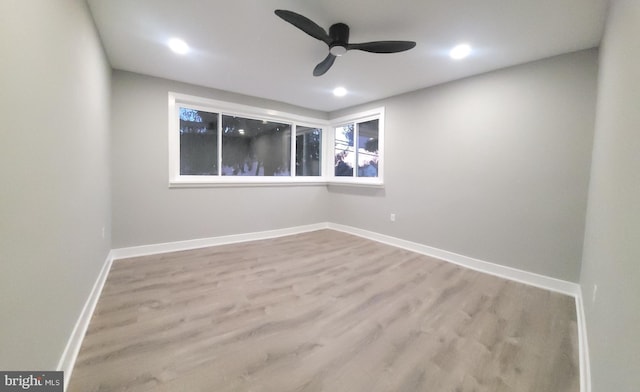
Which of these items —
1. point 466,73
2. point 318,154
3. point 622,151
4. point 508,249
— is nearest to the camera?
point 622,151

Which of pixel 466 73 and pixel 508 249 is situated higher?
pixel 466 73

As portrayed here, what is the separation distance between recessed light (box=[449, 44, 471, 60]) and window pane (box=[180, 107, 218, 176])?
10.8 ft

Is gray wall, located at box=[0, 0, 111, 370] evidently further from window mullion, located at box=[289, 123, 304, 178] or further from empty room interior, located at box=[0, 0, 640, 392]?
window mullion, located at box=[289, 123, 304, 178]

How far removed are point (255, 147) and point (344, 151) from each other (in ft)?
5.73

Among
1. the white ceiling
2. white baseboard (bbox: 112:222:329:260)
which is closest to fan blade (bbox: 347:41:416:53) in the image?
the white ceiling

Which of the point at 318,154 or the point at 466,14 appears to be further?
the point at 318,154

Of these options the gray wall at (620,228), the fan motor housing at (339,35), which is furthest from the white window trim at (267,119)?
the gray wall at (620,228)

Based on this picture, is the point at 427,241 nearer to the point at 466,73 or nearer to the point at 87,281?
the point at 466,73

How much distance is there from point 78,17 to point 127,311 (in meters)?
2.15

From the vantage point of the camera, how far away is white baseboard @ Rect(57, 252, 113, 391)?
4.44 ft

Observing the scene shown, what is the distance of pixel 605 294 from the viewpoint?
4.11 feet

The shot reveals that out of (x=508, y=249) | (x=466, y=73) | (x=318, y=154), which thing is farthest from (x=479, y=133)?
(x=318, y=154)

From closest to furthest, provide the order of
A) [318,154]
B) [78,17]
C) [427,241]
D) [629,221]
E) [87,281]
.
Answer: [629,221] → [78,17] → [87,281] → [427,241] → [318,154]

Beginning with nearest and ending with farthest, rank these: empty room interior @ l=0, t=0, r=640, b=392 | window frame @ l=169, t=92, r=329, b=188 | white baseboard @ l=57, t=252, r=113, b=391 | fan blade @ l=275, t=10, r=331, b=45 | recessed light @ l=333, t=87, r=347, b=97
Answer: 1. empty room interior @ l=0, t=0, r=640, b=392
2. white baseboard @ l=57, t=252, r=113, b=391
3. fan blade @ l=275, t=10, r=331, b=45
4. window frame @ l=169, t=92, r=329, b=188
5. recessed light @ l=333, t=87, r=347, b=97
